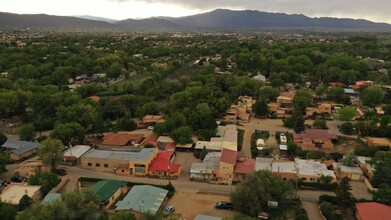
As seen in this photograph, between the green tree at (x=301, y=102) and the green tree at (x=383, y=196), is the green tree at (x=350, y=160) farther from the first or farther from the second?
the green tree at (x=301, y=102)

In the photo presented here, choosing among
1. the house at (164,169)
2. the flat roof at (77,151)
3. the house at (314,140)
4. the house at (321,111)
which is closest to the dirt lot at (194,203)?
the house at (164,169)

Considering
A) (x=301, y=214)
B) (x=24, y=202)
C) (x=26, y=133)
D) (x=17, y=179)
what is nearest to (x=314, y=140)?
(x=301, y=214)

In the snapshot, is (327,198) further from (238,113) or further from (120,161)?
(238,113)

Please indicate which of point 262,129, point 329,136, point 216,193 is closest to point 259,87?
point 262,129

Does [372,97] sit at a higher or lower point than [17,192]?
higher

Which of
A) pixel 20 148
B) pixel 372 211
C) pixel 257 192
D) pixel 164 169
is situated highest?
pixel 257 192

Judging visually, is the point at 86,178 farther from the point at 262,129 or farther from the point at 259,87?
the point at 259,87

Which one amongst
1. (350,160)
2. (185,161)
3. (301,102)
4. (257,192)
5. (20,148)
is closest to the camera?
(257,192)

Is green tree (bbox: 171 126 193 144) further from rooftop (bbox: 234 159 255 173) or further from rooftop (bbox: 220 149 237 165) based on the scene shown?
rooftop (bbox: 234 159 255 173)
